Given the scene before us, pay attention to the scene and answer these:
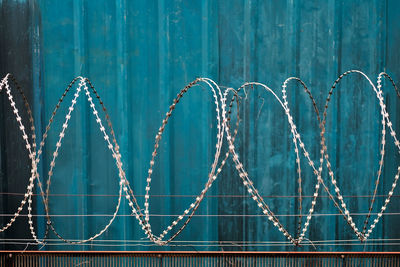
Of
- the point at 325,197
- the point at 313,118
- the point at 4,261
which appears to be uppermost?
the point at 313,118

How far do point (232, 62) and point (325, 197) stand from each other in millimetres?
2127

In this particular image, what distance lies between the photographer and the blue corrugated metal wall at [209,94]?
4785mm

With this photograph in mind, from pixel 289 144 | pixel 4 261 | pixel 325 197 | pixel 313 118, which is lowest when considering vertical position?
pixel 4 261

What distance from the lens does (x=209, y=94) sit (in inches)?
191

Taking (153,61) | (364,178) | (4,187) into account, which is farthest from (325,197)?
(4,187)

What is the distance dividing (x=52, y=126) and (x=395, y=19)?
15.2 ft

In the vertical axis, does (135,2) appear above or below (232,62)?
above

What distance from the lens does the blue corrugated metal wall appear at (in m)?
4.79

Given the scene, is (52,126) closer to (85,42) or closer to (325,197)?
(85,42)

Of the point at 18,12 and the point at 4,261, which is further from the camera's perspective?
the point at 18,12

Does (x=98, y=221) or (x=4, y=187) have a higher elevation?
(x=4, y=187)

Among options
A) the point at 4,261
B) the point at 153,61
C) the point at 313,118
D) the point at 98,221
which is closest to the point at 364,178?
the point at 313,118

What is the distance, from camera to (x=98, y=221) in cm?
499

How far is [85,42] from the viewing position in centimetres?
483
